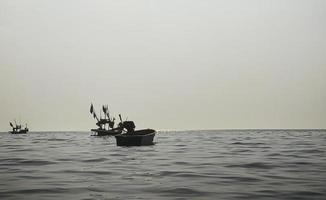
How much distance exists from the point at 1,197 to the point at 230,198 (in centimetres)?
699

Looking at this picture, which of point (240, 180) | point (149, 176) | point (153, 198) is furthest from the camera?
point (149, 176)

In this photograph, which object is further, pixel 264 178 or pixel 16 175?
pixel 16 175

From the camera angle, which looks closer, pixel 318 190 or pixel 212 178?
pixel 318 190

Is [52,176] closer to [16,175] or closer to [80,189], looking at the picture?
[16,175]

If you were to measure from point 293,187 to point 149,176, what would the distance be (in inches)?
234

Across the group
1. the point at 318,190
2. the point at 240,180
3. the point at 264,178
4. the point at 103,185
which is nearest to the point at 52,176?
the point at 103,185

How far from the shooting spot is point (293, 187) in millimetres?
12211

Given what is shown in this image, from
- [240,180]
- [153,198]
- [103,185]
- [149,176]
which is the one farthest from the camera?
[149,176]

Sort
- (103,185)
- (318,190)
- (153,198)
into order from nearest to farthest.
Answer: (153,198)
(318,190)
(103,185)

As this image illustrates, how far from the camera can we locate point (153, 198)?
1043 centimetres

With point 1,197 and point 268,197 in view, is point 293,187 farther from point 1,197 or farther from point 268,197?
point 1,197

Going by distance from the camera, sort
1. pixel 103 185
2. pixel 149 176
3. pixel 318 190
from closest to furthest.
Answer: pixel 318 190
pixel 103 185
pixel 149 176

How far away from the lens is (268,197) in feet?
34.8

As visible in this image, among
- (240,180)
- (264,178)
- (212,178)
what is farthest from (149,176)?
(264,178)
